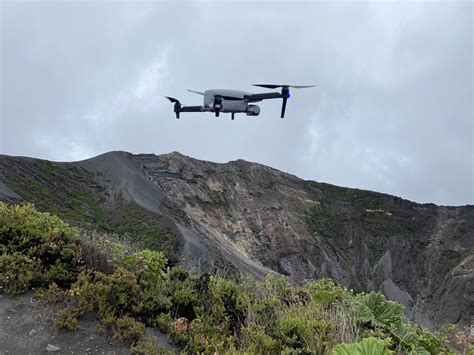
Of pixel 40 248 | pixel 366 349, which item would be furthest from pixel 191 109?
pixel 366 349

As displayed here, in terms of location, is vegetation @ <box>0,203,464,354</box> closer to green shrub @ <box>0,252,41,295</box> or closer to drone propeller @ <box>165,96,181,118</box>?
green shrub @ <box>0,252,41,295</box>

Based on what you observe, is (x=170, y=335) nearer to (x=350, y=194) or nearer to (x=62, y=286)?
(x=62, y=286)

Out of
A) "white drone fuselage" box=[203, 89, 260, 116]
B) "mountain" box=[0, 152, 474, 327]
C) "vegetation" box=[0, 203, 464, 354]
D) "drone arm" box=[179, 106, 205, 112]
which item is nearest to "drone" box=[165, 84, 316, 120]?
"white drone fuselage" box=[203, 89, 260, 116]

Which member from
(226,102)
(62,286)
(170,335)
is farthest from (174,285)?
(226,102)

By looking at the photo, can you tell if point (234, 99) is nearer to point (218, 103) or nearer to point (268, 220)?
point (218, 103)

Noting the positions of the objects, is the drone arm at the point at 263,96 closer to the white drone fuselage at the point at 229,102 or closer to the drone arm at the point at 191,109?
the white drone fuselage at the point at 229,102

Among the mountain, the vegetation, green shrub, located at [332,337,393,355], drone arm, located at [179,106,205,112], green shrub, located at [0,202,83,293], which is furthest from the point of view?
the mountain
